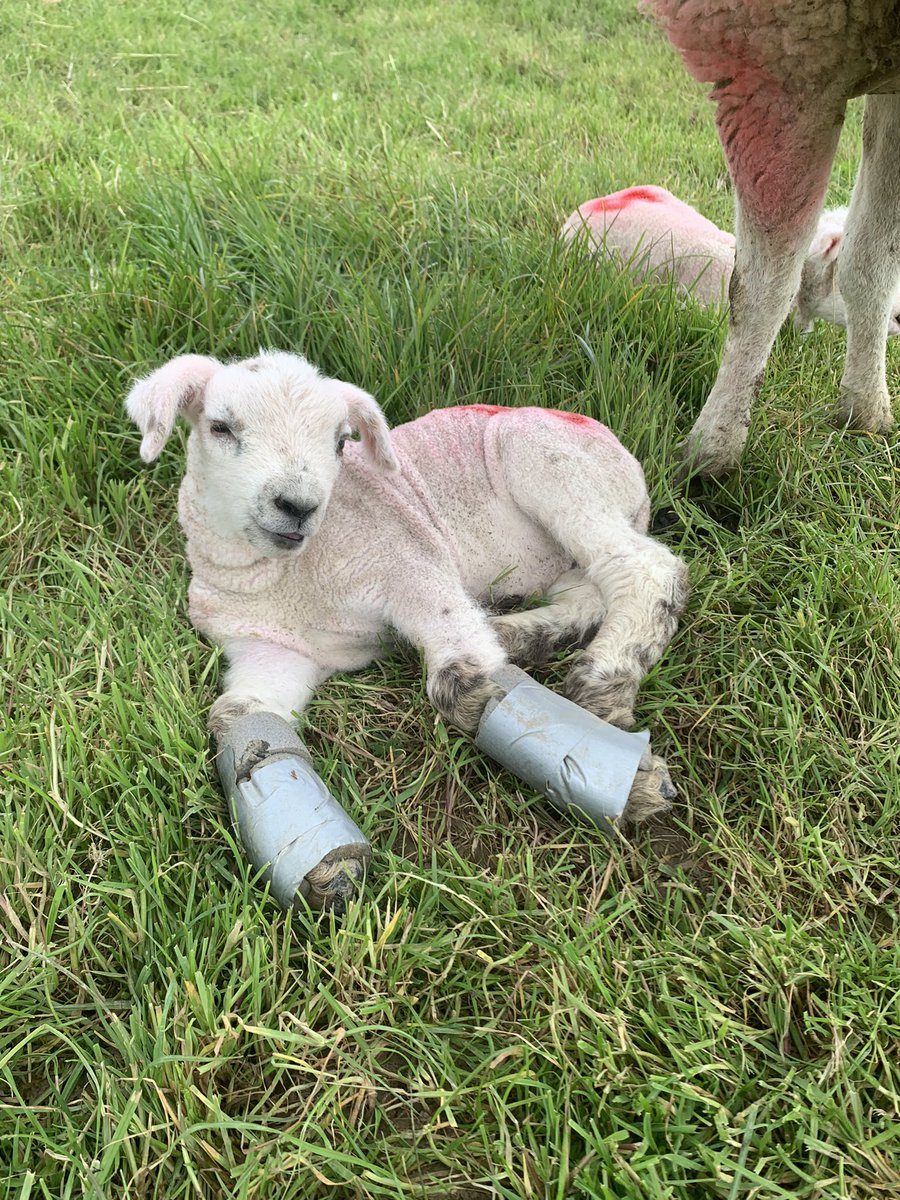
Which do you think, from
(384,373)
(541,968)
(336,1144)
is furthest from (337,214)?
(336,1144)

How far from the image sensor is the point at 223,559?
2434 mm

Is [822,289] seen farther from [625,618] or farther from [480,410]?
[625,618]

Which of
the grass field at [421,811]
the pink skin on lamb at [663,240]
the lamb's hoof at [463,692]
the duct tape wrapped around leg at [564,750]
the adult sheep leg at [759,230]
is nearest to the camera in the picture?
the grass field at [421,811]

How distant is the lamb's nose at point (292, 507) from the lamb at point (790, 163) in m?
1.51

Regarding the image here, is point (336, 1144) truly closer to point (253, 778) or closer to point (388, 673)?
point (253, 778)

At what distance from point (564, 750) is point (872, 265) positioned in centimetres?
224

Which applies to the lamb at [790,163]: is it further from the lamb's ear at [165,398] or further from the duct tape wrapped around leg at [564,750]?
the lamb's ear at [165,398]

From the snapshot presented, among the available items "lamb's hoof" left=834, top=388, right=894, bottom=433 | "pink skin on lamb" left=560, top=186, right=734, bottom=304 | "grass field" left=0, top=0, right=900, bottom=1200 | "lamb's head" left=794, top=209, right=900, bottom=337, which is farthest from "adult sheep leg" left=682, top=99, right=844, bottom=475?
"lamb's head" left=794, top=209, right=900, bottom=337

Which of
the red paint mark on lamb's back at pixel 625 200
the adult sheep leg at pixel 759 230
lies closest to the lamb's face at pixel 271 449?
the adult sheep leg at pixel 759 230

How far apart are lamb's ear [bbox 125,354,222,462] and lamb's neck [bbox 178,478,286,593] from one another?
26 cm

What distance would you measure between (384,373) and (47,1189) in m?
2.45

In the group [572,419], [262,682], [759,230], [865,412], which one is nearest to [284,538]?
[262,682]

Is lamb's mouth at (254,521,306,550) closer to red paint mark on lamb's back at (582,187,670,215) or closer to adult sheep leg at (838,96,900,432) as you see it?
adult sheep leg at (838,96,900,432)

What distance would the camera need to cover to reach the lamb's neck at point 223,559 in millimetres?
2426
